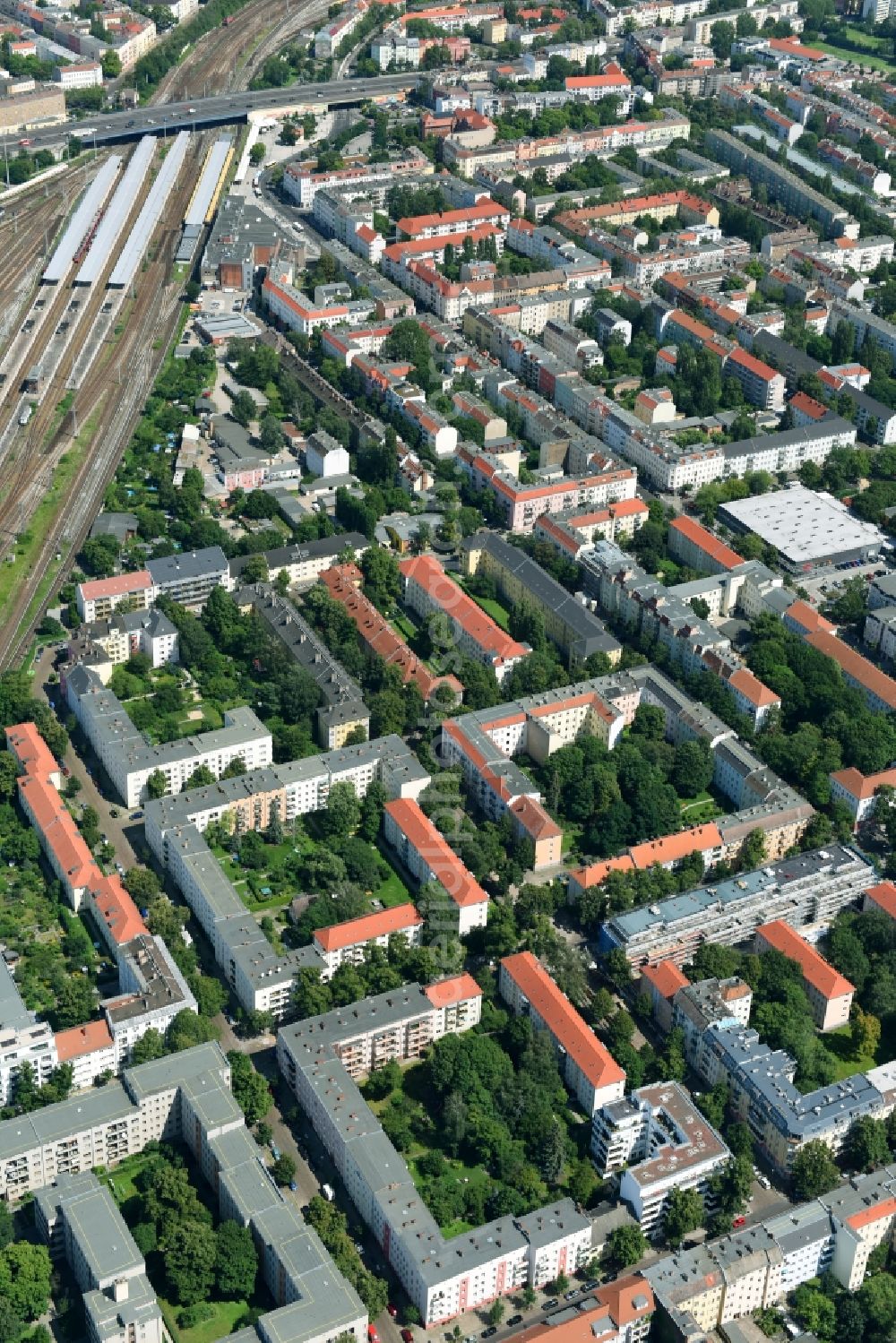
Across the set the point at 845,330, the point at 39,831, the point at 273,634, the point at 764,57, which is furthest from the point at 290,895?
the point at 764,57

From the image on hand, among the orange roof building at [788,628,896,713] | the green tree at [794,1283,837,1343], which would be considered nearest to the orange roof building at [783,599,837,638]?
the orange roof building at [788,628,896,713]

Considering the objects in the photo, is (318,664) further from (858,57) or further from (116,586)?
(858,57)

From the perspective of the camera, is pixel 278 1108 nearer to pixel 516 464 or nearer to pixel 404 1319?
pixel 404 1319

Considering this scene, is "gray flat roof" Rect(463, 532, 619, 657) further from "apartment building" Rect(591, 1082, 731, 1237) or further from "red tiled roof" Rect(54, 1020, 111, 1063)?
"red tiled roof" Rect(54, 1020, 111, 1063)

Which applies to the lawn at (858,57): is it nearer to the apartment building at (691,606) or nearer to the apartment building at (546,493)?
the apartment building at (546,493)

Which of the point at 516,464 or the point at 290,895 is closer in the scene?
the point at 290,895

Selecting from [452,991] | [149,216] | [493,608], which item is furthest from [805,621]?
[149,216]

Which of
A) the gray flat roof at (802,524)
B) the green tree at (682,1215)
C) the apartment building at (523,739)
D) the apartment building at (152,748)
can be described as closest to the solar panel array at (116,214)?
the gray flat roof at (802,524)
